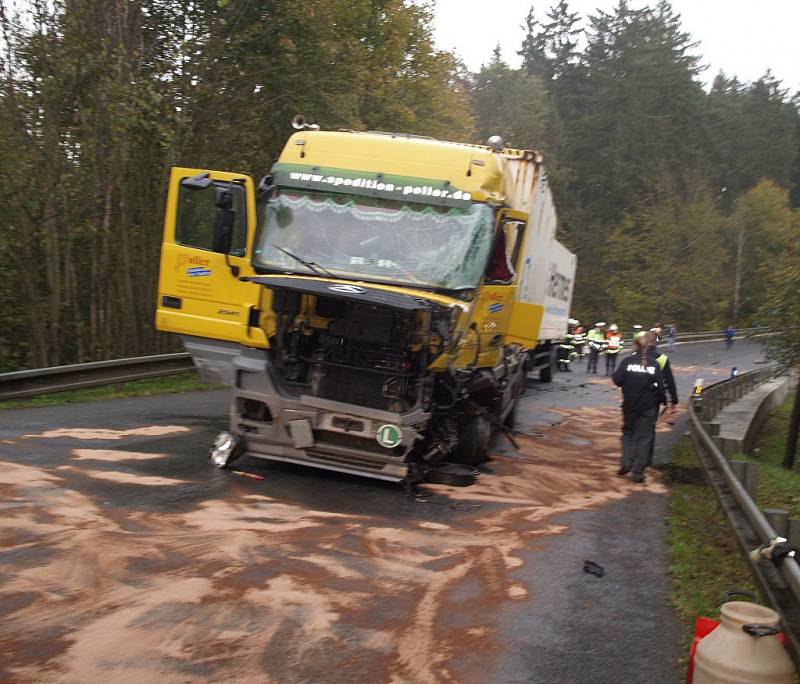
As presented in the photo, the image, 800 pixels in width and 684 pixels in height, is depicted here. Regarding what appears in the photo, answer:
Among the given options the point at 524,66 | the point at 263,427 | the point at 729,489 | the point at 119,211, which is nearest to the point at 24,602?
the point at 263,427

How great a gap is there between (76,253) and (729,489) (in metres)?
14.6

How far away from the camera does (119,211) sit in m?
18.2

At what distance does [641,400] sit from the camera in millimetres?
10898

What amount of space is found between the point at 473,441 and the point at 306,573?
4.50m

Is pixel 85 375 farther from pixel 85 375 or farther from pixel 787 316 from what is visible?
pixel 787 316

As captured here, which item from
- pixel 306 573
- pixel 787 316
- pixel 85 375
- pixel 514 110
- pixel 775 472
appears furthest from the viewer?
pixel 514 110

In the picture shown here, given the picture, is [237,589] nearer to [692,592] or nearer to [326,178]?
[692,592]

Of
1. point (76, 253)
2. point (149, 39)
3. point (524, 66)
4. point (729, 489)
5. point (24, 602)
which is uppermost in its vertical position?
point (524, 66)

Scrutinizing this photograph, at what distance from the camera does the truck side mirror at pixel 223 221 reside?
375 inches

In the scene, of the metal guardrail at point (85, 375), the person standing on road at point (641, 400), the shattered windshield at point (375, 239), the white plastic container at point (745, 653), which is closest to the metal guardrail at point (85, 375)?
the metal guardrail at point (85, 375)

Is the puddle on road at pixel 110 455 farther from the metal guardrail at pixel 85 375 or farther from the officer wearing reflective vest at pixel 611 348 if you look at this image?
the officer wearing reflective vest at pixel 611 348

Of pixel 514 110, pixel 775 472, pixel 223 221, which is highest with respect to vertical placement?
pixel 514 110

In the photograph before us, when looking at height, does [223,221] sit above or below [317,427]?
above

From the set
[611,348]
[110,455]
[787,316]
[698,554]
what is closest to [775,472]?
[787,316]
